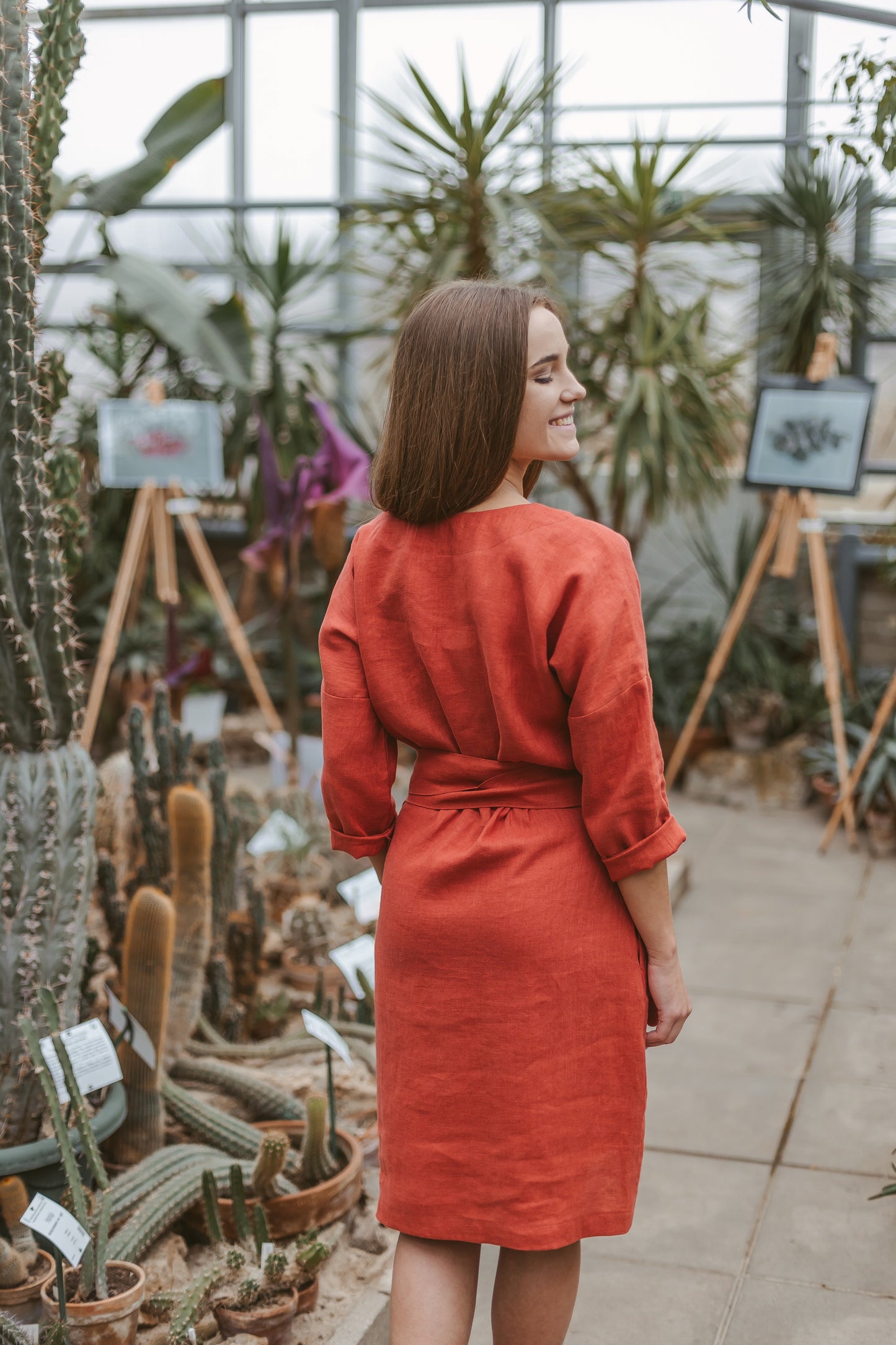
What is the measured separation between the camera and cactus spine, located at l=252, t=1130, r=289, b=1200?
7.22 ft

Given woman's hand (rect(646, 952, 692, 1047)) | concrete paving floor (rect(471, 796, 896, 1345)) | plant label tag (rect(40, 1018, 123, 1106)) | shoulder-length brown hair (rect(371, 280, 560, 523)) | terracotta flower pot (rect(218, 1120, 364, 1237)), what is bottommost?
concrete paving floor (rect(471, 796, 896, 1345))

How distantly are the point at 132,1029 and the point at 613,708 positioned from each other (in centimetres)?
131

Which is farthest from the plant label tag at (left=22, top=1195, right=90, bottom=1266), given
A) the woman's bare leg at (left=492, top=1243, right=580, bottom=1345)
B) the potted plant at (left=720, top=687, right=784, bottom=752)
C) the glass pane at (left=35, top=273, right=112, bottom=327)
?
the glass pane at (left=35, top=273, right=112, bottom=327)

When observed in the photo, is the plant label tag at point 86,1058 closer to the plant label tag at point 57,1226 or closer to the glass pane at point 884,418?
the plant label tag at point 57,1226

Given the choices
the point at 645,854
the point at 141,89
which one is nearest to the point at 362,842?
the point at 645,854

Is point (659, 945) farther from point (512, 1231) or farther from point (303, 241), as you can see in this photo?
point (303, 241)

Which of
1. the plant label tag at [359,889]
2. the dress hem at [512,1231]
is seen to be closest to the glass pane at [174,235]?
the plant label tag at [359,889]

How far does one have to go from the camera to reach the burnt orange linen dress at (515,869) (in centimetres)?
152

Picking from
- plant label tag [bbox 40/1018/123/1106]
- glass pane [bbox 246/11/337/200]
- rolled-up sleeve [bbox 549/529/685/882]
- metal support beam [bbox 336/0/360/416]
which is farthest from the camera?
glass pane [bbox 246/11/337/200]

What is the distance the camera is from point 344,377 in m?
7.70

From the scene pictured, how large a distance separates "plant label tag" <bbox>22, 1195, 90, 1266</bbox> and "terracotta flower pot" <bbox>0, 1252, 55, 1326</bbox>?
0.19 metres

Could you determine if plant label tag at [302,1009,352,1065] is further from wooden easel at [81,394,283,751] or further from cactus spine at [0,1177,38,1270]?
wooden easel at [81,394,283,751]

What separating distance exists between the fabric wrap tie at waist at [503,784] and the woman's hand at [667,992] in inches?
8.9

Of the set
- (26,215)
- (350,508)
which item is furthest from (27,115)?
(350,508)
